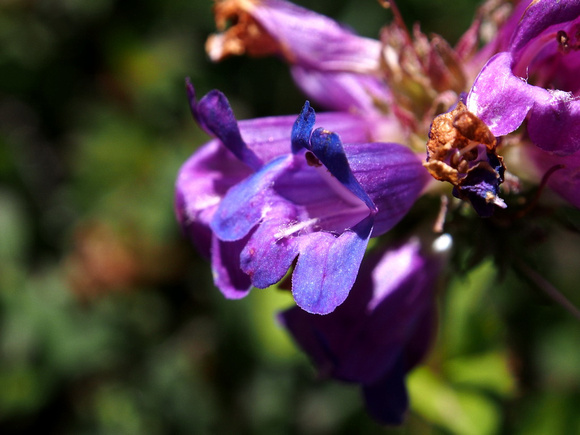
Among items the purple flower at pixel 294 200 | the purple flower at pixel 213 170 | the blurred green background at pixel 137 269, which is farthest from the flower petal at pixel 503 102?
the blurred green background at pixel 137 269

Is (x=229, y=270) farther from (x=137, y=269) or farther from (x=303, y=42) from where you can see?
(x=137, y=269)

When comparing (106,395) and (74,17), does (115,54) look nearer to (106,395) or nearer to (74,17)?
(74,17)

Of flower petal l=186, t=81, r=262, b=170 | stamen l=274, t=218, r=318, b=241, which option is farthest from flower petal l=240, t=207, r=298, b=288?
flower petal l=186, t=81, r=262, b=170

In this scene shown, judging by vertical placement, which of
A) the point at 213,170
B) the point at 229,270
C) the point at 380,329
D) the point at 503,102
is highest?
the point at 503,102

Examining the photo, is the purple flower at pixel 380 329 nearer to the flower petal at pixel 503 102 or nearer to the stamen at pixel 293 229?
the stamen at pixel 293 229

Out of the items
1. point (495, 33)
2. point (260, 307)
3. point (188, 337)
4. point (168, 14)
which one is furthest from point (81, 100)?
point (495, 33)

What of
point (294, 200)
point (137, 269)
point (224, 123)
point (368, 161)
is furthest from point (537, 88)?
→ point (137, 269)
